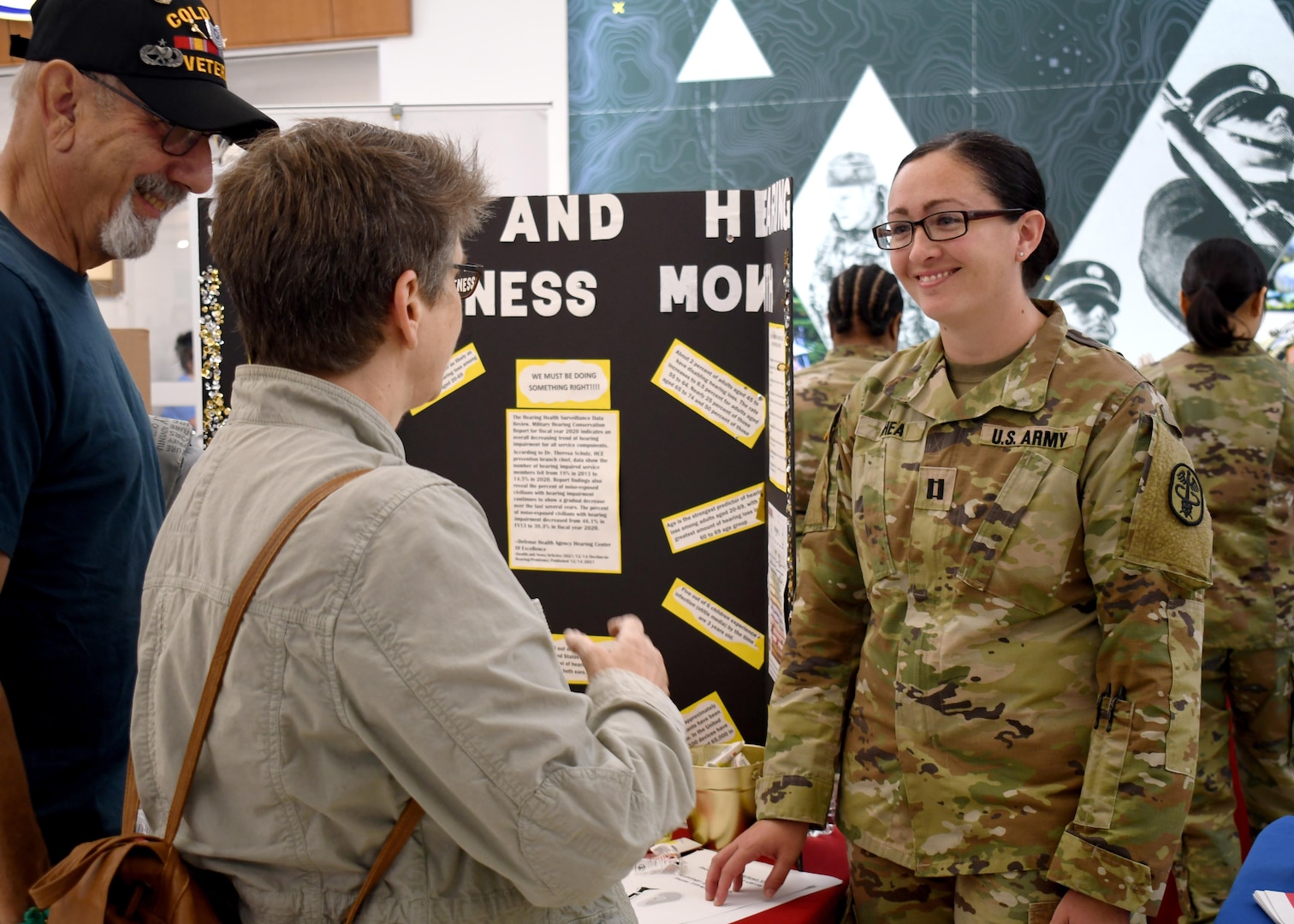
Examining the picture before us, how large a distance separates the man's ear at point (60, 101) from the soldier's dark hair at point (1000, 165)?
1132 millimetres

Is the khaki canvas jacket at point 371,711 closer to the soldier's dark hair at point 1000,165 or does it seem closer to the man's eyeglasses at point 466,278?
the man's eyeglasses at point 466,278

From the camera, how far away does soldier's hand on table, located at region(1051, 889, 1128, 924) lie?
1.30 metres

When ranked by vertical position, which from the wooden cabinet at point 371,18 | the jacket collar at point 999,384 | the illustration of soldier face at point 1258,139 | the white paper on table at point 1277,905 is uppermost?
the wooden cabinet at point 371,18

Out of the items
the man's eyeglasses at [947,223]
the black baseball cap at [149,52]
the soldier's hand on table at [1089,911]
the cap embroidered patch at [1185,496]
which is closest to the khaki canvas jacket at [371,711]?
the black baseball cap at [149,52]

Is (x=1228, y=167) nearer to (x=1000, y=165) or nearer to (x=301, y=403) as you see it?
(x=1000, y=165)

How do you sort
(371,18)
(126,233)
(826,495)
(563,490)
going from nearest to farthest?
1. (126,233)
2. (826,495)
3. (563,490)
4. (371,18)

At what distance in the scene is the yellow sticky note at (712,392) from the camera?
2062 mm

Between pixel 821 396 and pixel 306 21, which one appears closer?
pixel 821 396

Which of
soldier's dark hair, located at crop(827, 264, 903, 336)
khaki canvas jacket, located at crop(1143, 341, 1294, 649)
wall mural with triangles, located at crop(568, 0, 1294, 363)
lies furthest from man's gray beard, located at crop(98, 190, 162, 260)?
wall mural with triangles, located at crop(568, 0, 1294, 363)

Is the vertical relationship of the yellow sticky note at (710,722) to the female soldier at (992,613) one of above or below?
below

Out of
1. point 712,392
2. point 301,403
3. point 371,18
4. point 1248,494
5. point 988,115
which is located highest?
point 371,18

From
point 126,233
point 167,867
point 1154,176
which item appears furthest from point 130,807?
point 1154,176

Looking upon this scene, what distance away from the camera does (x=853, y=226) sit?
558 centimetres

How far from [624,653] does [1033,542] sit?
65cm
